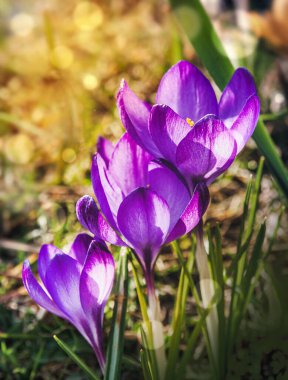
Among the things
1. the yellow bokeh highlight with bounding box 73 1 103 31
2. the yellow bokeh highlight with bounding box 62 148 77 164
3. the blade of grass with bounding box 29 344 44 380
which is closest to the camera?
the blade of grass with bounding box 29 344 44 380

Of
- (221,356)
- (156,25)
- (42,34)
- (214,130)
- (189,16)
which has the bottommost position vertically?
(221,356)

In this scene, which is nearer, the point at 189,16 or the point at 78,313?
the point at 78,313

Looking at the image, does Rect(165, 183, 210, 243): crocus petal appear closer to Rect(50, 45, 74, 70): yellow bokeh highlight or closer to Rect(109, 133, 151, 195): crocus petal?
Rect(109, 133, 151, 195): crocus petal

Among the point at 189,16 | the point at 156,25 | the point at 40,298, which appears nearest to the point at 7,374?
the point at 40,298

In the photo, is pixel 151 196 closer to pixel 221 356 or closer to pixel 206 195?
pixel 206 195

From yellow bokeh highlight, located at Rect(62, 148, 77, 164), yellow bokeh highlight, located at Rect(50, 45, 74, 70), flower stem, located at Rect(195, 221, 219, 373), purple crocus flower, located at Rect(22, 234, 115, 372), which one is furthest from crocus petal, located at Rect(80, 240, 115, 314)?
yellow bokeh highlight, located at Rect(50, 45, 74, 70)
